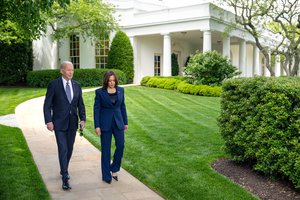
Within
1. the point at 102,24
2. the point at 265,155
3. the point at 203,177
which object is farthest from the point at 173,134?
the point at 102,24

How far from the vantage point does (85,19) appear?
71.5 ft

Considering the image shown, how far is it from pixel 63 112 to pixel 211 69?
1511 centimetres

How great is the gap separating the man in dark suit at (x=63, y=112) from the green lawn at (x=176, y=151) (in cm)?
126

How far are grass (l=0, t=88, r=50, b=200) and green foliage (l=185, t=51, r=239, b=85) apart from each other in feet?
39.0

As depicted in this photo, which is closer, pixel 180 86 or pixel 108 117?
pixel 108 117

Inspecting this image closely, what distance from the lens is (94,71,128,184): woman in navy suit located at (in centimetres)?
554

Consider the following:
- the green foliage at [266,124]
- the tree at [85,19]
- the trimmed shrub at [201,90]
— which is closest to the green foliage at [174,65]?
the tree at [85,19]

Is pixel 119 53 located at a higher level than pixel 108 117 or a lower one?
higher

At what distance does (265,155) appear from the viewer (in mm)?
5418

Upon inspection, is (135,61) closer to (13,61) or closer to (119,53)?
(119,53)

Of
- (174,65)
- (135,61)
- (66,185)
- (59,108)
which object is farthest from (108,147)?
(174,65)

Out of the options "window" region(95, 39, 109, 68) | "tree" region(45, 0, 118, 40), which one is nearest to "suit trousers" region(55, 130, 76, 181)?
"tree" region(45, 0, 118, 40)

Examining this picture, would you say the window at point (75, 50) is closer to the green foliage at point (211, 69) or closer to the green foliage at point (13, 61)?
the green foliage at point (13, 61)

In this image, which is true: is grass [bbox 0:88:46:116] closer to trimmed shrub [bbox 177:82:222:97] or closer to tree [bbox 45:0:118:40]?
tree [bbox 45:0:118:40]
